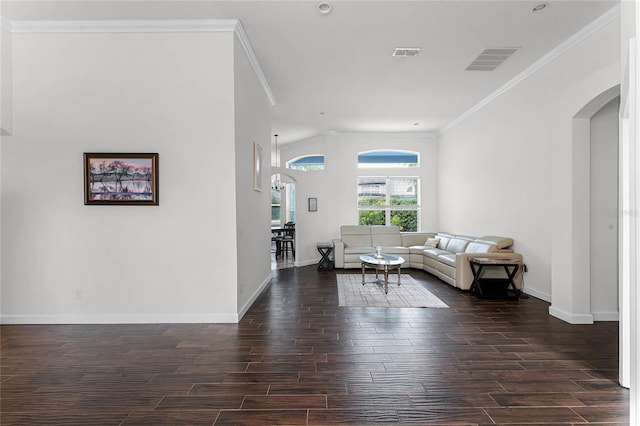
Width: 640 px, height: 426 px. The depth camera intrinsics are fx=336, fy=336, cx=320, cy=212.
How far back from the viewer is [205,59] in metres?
3.72

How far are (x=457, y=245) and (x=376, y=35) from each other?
4149mm

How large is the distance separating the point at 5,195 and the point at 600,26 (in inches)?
264

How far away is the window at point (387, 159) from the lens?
8.89 meters

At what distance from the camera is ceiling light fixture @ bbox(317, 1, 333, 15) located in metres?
3.30

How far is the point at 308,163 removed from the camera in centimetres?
966

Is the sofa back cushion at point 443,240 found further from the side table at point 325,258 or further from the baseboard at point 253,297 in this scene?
the baseboard at point 253,297

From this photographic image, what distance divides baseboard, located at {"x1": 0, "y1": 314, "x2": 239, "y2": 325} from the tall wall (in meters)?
0.01

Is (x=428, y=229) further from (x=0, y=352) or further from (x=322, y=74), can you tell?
(x=0, y=352)

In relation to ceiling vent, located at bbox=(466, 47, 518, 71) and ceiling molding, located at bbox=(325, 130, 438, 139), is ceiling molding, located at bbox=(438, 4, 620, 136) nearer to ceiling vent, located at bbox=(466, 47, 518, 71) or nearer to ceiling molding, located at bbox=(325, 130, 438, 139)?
ceiling vent, located at bbox=(466, 47, 518, 71)

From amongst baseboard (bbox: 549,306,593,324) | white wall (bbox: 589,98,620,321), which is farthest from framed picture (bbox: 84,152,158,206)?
white wall (bbox: 589,98,620,321)

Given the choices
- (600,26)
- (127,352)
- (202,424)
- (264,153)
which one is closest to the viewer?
(202,424)

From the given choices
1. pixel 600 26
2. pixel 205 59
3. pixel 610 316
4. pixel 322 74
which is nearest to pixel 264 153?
pixel 322 74

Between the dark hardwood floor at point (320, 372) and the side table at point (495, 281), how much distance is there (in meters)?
0.87

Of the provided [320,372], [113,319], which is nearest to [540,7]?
[320,372]
